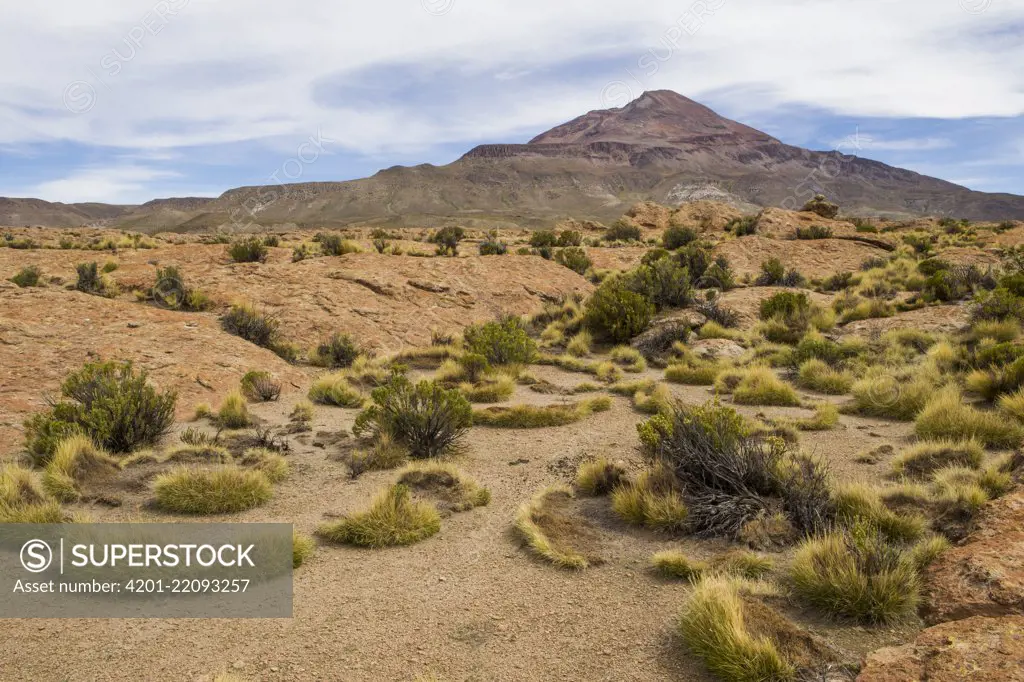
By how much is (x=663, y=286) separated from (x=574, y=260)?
24.3 ft

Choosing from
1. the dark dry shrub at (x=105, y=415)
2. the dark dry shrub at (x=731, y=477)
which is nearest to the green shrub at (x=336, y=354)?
the dark dry shrub at (x=105, y=415)

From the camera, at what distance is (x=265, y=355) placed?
12.2 metres

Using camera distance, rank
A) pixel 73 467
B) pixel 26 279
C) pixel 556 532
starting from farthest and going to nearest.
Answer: pixel 26 279 → pixel 73 467 → pixel 556 532

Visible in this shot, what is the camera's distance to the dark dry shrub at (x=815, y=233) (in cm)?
2820

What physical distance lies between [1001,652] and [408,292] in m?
15.9

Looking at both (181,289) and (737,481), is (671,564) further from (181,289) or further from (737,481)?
(181,289)

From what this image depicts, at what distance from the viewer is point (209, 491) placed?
5996 millimetres

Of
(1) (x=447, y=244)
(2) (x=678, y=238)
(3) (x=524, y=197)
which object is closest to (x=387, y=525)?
(1) (x=447, y=244)

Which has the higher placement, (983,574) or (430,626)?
(983,574)

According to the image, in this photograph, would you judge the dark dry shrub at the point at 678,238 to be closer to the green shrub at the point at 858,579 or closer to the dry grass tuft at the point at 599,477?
the dry grass tuft at the point at 599,477

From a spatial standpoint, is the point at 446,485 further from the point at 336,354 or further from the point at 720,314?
the point at 720,314

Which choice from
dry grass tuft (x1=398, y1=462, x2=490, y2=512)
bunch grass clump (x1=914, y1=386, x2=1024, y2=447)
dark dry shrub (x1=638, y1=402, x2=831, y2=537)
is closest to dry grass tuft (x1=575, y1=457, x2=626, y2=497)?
dark dry shrub (x1=638, y1=402, x2=831, y2=537)

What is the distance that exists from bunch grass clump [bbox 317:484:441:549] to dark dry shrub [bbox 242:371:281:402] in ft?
17.8

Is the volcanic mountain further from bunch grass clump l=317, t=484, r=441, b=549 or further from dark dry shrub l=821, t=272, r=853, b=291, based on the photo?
bunch grass clump l=317, t=484, r=441, b=549
